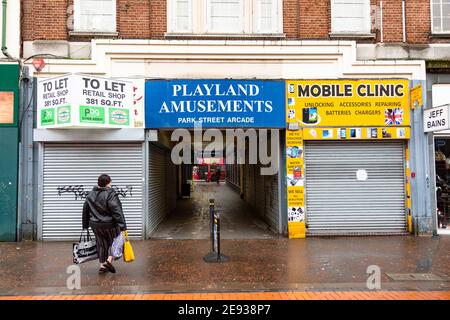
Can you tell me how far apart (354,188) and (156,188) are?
5.97 meters

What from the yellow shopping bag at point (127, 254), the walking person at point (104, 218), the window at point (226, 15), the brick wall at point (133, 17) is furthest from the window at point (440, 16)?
the yellow shopping bag at point (127, 254)

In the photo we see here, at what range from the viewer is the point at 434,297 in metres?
5.46

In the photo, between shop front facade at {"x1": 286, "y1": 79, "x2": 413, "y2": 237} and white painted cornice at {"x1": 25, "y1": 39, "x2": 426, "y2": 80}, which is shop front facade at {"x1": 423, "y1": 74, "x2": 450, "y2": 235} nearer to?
white painted cornice at {"x1": 25, "y1": 39, "x2": 426, "y2": 80}

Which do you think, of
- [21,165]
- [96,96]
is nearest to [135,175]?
[96,96]

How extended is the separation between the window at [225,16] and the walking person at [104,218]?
18.3 ft

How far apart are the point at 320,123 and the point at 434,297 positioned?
545 cm

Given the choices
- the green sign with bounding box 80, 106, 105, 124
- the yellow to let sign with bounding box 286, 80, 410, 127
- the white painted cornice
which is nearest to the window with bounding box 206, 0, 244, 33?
the white painted cornice

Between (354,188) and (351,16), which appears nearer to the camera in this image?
(354,188)

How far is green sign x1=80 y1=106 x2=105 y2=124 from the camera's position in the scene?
905 centimetres

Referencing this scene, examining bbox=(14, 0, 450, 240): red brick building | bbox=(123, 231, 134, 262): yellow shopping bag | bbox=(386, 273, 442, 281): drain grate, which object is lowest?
bbox=(386, 273, 442, 281): drain grate

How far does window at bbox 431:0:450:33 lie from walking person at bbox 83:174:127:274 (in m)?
10.0

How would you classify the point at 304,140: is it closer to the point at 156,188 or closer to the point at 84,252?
the point at 156,188

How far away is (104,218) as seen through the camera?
6.52 meters

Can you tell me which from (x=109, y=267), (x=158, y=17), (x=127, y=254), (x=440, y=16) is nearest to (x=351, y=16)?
A: (x=440, y=16)
